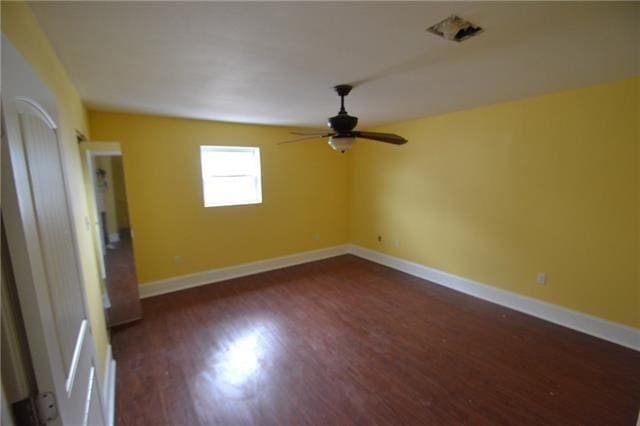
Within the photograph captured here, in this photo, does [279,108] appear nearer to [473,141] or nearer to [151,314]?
[473,141]

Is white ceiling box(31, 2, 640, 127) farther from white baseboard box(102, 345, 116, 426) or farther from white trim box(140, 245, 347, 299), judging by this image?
white trim box(140, 245, 347, 299)

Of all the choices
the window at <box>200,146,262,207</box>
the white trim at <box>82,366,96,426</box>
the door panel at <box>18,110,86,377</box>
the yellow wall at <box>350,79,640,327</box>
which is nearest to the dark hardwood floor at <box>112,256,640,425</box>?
the yellow wall at <box>350,79,640,327</box>

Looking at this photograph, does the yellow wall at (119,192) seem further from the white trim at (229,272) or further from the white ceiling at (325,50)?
the white trim at (229,272)

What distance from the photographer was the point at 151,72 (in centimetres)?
204

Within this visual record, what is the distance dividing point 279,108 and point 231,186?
1667 mm

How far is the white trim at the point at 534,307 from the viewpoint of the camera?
256cm

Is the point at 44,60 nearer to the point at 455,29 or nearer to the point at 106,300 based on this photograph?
the point at 455,29

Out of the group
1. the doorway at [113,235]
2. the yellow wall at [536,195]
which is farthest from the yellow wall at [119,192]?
the yellow wall at [536,195]

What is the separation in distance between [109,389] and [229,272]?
233 centimetres

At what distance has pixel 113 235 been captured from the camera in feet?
9.50

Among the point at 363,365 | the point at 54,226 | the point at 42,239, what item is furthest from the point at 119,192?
the point at 363,365

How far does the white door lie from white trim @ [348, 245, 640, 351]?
3778mm

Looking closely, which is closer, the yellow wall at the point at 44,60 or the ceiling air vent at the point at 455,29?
the yellow wall at the point at 44,60

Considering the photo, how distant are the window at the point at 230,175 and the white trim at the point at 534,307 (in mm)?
2612
